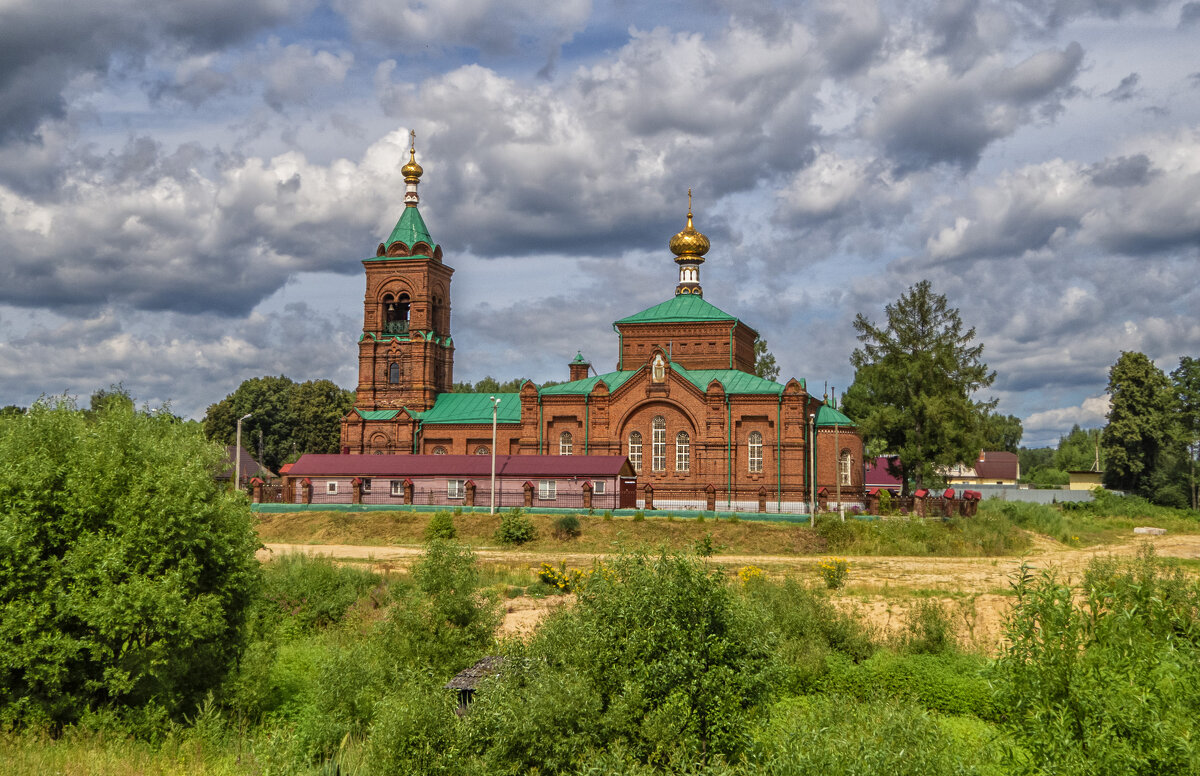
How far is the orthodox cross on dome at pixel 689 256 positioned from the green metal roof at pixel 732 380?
286 inches

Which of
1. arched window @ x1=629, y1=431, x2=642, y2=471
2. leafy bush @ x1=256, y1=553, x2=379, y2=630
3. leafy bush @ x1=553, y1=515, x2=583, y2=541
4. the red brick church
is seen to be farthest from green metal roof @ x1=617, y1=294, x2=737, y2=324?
leafy bush @ x1=256, y1=553, x2=379, y2=630

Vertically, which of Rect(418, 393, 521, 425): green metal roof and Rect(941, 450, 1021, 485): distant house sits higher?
Rect(418, 393, 521, 425): green metal roof

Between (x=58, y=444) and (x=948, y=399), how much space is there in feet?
129

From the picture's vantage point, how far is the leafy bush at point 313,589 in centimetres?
2658

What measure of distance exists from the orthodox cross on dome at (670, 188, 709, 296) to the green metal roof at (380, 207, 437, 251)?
15423 millimetres

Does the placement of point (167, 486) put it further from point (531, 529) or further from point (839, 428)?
point (839, 428)

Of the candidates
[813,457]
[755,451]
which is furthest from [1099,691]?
[755,451]

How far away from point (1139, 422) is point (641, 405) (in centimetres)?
3935

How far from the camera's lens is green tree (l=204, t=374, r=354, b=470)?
83.6 m

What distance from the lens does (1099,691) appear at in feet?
31.9

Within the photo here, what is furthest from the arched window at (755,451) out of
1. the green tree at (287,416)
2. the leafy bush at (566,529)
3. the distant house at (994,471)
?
the distant house at (994,471)

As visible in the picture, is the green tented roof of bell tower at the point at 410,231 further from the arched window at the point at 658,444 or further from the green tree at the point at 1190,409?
the green tree at the point at 1190,409

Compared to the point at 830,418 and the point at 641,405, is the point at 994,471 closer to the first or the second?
the point at 830,418

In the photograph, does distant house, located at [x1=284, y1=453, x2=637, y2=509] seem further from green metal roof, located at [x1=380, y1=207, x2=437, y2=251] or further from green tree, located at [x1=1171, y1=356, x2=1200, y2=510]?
green tree, located at [x1=1171, y1=356, x2=1200, y2=510]
